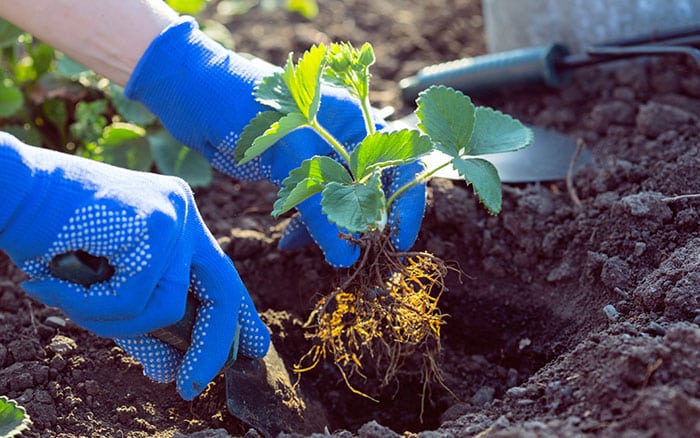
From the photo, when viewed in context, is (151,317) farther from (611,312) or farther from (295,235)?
(611,312)

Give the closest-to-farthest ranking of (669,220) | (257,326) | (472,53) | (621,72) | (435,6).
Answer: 1. (257,326)
2. (669,220)
3. (621,72)
4. (472,53)
5. (435,6)

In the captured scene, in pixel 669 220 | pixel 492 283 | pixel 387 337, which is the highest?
pixel 669 220

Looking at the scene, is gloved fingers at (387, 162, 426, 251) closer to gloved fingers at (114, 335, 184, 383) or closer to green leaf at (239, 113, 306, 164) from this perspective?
green leaf at (239, 113, 306, 164)

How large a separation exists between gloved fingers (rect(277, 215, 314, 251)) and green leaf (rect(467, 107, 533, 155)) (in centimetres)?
55

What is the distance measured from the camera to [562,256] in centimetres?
203

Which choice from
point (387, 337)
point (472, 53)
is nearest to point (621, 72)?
point (472, 53)

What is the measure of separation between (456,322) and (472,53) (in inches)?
68.0

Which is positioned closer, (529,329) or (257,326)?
(257,326)

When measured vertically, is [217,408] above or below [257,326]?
below

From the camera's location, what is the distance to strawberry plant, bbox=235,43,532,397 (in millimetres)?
1591

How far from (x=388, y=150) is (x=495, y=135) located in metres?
0.26

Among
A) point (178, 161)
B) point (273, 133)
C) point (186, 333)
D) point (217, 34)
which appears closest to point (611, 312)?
point (273, 133)

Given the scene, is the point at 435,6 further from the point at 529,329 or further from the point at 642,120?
the point at 529,329

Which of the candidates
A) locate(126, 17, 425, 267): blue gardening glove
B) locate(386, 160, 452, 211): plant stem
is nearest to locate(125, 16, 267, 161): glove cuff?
locate(126, 17, 425, 267): blue gardening glove
